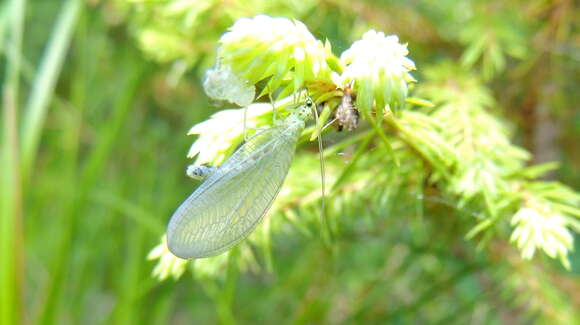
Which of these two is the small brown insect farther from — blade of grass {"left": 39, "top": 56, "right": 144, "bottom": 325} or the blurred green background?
blade of grass {"left": 39, "top": 56, "right": 144, "bottom": 325}

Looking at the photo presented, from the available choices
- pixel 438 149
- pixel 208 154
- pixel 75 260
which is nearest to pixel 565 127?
pixel 438 149

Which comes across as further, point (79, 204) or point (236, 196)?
point (79, 204)

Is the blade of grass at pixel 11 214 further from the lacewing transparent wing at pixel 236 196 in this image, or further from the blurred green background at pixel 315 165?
the lacewing transparent wing at pixel 236 196

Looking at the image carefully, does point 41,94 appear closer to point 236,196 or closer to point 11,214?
point 11,214

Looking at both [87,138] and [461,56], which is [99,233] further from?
[461,56]

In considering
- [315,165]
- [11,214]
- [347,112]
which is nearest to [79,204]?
[11,214]

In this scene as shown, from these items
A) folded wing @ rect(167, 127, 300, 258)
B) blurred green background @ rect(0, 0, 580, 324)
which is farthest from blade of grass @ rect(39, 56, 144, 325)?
folded wing @ rect(167, 127, 300, 258)

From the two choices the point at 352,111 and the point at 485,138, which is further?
the point at 485,138

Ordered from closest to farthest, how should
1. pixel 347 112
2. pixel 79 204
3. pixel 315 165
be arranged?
pixel 347 112 → pixel 315 165 → pixel 79 204
